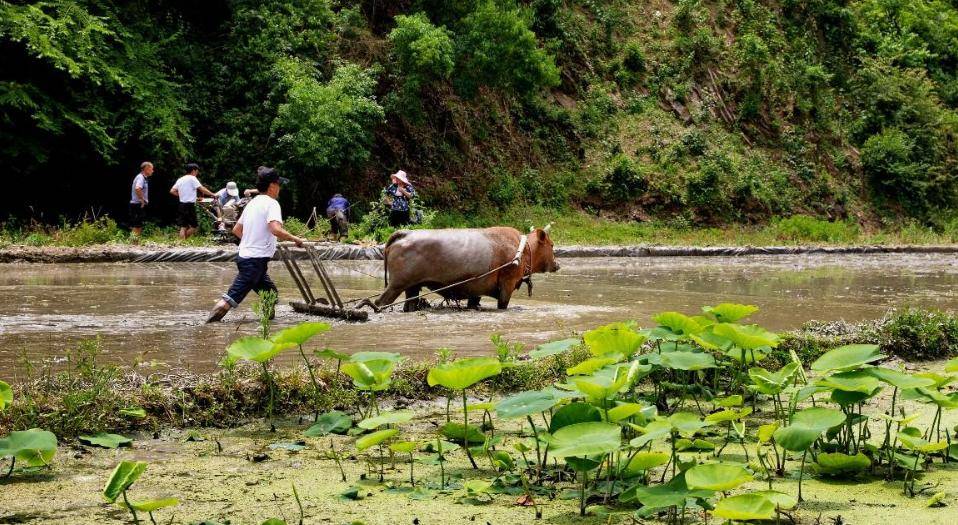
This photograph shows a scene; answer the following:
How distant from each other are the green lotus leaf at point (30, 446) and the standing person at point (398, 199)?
53.5 ft

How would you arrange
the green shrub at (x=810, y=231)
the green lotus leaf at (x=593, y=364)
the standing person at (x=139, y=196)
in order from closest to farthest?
the green lotus leaf at (x=593, y=364) → the standing person at (x=139, y=196) → the green shrub at (x=810, y=231)

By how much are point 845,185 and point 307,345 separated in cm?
2962

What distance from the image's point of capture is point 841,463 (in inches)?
187

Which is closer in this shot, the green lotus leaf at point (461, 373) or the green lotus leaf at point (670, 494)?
the green lotus leaf at point (670, 494)

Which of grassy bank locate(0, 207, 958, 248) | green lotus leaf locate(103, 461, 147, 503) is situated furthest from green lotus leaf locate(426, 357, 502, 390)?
grassy bank locate(0, 207, 958, 248)

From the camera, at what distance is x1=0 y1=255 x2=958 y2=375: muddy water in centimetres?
872

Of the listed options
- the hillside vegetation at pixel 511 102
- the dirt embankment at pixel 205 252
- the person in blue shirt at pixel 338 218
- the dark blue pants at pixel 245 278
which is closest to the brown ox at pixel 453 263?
the dark blue pants at pixel 245 278

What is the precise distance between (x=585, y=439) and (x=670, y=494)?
1.36ft

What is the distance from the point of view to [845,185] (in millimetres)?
34812

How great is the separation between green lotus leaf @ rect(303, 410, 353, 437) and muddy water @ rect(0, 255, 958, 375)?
1461mm

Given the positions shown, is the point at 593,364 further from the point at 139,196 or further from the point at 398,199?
the point at 139,196

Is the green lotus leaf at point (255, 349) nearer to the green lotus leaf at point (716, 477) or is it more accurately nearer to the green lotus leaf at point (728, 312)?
the green lotus leaf at point (716, 477)

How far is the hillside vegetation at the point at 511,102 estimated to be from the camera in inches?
930

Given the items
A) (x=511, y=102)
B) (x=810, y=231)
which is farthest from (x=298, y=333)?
(x=511, y=102)
